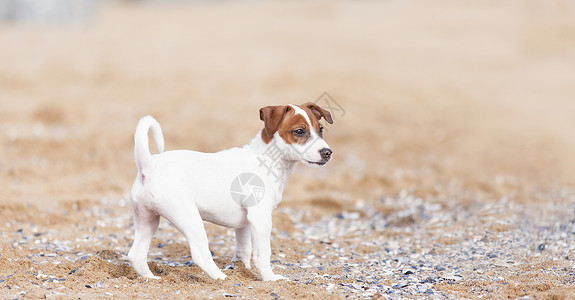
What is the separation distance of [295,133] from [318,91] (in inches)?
337

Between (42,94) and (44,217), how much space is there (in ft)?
21.3

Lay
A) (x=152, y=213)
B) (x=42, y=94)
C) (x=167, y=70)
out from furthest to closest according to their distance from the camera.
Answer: (x=167, y=70), (x=42, y=94), (x=152, y=213)

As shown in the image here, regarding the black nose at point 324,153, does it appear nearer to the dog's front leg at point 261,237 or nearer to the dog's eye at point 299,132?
the dog's eye at point 299,132

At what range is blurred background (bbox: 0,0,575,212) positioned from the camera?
10094 mm

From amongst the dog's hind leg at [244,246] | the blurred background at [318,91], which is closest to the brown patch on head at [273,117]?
the dog's hind leg at [244,246]

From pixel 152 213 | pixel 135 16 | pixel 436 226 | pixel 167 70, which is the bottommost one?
pixel 436 226

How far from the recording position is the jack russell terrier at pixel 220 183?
15.9 ft

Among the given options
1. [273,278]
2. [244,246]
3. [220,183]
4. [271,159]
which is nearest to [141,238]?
[220,183]

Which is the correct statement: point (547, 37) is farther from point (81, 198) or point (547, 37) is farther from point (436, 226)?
point (81, 198)

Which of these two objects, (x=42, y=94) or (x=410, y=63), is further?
(x=410, y=63)

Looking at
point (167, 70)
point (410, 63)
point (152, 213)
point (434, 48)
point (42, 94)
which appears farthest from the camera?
point (434, 48)

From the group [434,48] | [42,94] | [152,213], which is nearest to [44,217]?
[152,213]

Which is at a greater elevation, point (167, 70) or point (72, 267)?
point (167, 70)

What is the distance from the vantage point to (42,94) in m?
13.2
